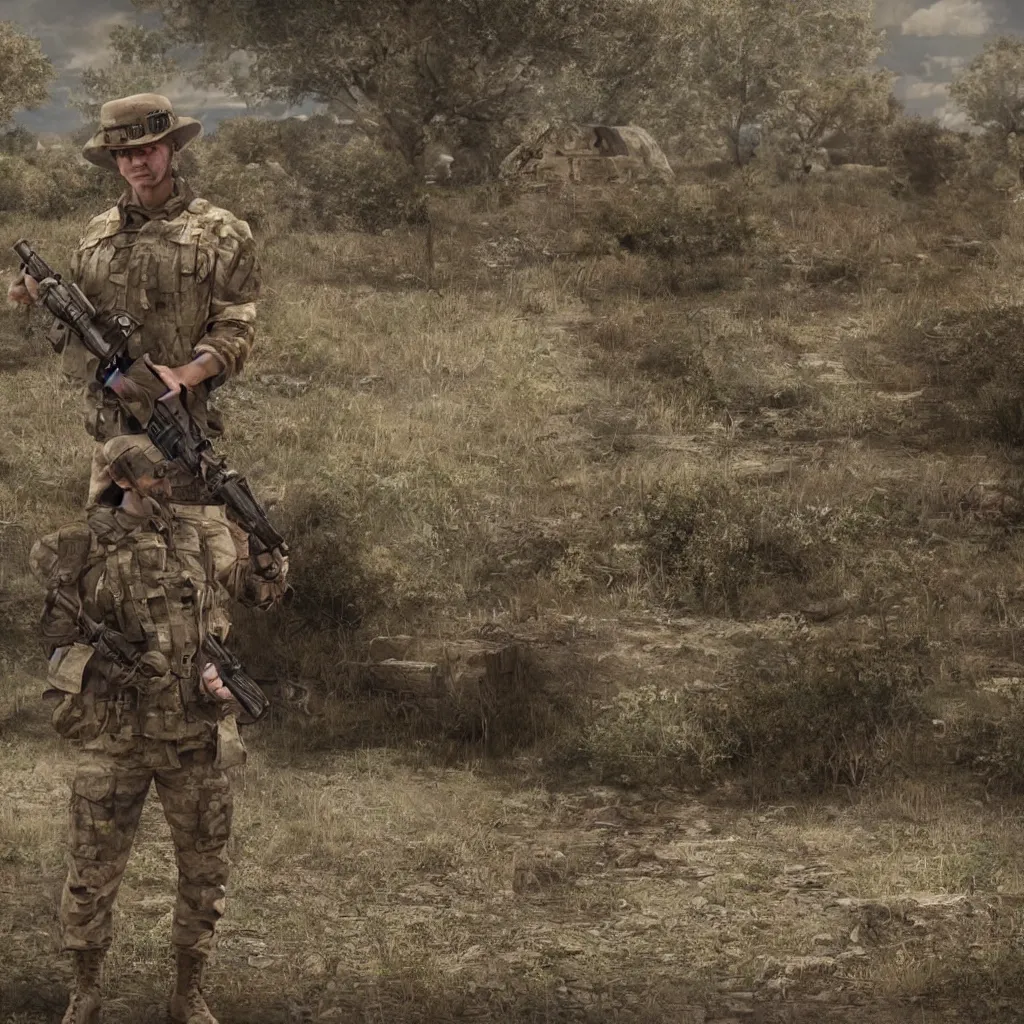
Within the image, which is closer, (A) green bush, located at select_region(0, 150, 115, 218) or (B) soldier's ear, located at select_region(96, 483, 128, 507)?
(B) soldier's ear, located at select_region(96, 483, 128, 507)

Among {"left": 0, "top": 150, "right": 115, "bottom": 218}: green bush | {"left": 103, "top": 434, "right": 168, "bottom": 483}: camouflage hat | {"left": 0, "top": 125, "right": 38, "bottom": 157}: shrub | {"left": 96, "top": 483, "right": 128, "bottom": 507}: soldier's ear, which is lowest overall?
{"left": 0, "top": 125, "right": 38, "bottom": 157}: shrub


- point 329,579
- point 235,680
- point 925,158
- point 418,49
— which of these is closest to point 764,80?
point 925,158

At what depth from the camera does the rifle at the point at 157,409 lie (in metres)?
5.59

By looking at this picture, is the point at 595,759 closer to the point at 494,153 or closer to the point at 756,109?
the point at 494,153

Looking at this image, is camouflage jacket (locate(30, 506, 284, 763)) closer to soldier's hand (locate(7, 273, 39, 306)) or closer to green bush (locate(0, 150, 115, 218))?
soldier's hand (locate(7, 273, 39, 306))

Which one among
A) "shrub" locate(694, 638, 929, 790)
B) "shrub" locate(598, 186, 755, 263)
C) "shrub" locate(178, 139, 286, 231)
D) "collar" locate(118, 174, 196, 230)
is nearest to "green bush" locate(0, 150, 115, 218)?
"shrub" locate(178, 139, 286, 231)

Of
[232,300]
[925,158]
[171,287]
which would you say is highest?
[171,287]

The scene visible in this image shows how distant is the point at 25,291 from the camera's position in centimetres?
567

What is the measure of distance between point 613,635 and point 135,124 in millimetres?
5694

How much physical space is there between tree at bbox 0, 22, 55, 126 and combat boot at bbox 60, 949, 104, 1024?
3105 centimetres

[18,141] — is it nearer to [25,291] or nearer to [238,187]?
[238,187]

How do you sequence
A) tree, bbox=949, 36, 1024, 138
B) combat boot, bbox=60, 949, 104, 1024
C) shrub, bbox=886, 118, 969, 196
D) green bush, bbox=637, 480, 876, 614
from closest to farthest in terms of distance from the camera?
combat boot, bbox=60, 949, 104, 1024, green bush, bbox=637, 480, 876, 614, shrub, bbox=886, 118, 969, 196, tree, bbox=949, 36, 1024, 138

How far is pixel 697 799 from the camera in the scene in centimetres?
866

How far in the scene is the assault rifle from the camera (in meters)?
5.30
